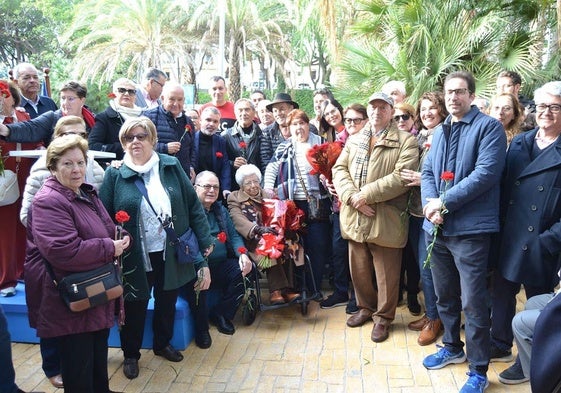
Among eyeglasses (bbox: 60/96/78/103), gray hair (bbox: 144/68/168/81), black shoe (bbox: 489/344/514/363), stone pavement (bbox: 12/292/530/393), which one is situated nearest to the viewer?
stone pavement (bbox: 12/292/530/393)

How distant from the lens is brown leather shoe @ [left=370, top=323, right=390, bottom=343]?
429 cm

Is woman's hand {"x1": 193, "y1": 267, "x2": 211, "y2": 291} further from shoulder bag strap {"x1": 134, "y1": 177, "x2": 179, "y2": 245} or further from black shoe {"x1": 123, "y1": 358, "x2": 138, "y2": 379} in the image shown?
black shoe {"x1": 123, "y1": 358, "x2": 138, "y2": 379}

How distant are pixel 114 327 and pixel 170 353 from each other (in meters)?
0.53

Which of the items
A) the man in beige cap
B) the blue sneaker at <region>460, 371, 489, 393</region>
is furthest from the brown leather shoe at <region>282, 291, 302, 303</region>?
the blue sneaker at <region>460, 371, 489, 393</region>

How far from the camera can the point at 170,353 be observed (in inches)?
158

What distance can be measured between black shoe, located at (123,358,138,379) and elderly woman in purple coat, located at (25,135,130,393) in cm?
71

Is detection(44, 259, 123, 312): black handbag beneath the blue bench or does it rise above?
above

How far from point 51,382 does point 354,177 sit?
2.87 m

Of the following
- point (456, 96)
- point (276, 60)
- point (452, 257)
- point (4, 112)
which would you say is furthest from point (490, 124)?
point (276, 60)

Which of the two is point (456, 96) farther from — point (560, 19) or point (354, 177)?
point (560, 19)

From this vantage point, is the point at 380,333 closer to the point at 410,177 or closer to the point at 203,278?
the point at 410,177

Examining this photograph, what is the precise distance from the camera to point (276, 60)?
19797 millimetres

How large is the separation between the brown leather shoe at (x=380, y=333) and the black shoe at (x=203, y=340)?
1.43 m

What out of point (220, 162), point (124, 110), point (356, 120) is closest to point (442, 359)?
point (356, 120)
